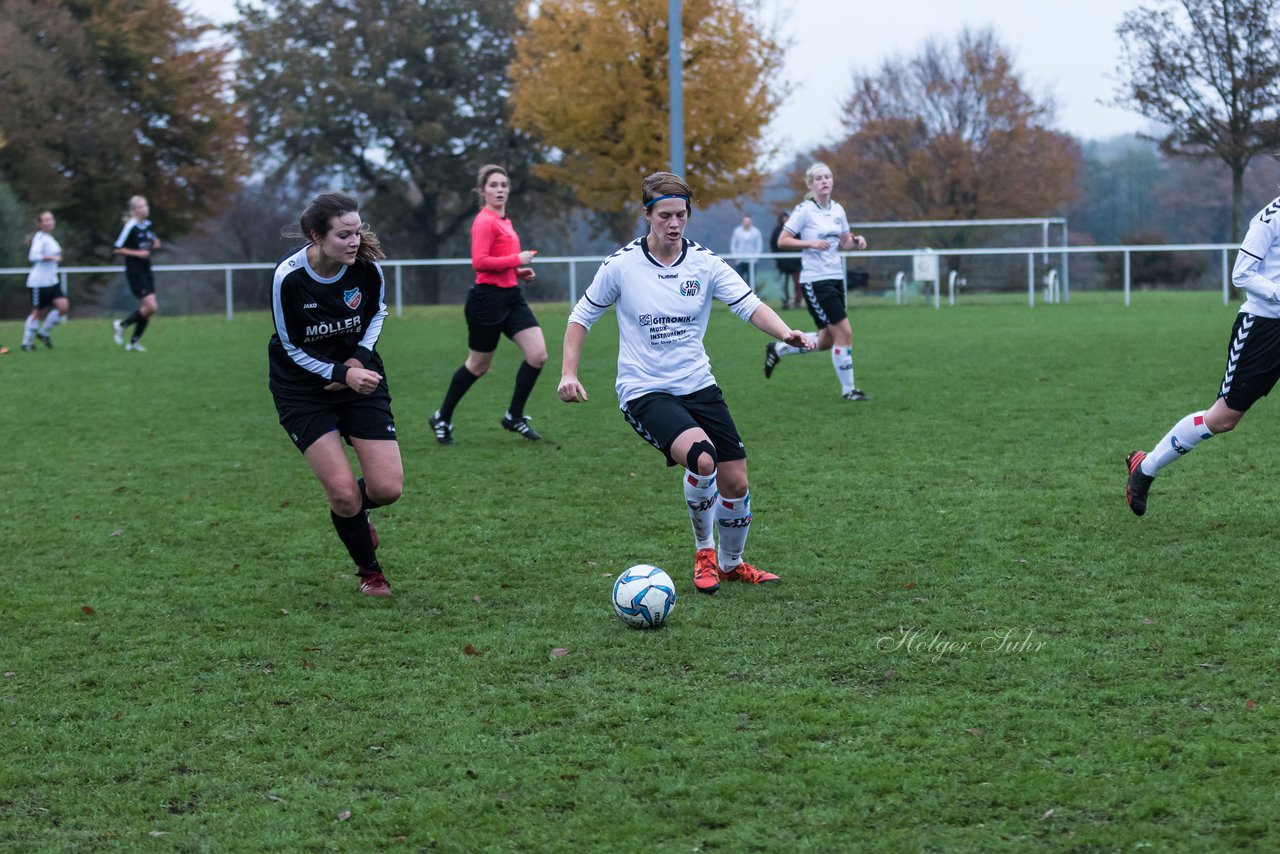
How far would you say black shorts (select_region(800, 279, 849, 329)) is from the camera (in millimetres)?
12398

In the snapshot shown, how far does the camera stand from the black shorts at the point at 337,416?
614 centimetres

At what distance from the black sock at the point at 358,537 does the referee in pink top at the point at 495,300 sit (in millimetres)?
4107

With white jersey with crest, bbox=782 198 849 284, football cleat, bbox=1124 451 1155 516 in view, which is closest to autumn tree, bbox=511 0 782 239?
white jersey with crest, bbox=782 198 849 284

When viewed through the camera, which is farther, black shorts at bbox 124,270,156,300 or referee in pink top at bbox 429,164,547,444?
black shorts at bbox 124,270,156,300

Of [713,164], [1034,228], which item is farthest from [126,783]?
[1034,228]

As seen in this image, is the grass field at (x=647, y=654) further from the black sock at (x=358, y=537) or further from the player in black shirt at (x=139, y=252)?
the player in black shirt at (x=139, y=252)

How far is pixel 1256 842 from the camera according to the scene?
3.42 m

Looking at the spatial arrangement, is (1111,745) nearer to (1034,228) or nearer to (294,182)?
(1034,228)

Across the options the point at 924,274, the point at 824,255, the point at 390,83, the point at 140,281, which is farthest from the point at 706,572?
the point at 390,83

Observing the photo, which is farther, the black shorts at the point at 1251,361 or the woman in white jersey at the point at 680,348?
the black shorts at the point at 1251,361

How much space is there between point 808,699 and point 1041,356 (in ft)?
39.9

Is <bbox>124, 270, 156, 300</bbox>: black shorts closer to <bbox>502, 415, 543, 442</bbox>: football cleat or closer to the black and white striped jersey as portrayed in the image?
<bbox>502, 415, 543, 442</bbox>: football cleat

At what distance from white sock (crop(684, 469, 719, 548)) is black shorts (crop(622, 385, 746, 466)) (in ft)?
0.41

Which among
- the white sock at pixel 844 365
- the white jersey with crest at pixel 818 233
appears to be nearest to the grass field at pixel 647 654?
the white sock at pixel 844 365
